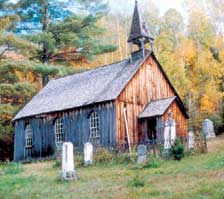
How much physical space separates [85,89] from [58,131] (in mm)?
3448

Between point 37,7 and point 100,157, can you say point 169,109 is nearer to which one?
point 100,157

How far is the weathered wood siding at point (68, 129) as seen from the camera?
2503 centimetres

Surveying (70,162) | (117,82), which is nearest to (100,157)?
(70,162)

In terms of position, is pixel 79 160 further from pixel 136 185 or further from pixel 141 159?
pixel 136 185

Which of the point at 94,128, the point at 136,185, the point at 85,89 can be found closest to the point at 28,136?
the point at 85,89

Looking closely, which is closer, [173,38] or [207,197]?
[207,197]

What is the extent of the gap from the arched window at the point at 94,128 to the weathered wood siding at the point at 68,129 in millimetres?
244

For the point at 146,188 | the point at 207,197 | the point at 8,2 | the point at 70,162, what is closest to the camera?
the point at 207,197

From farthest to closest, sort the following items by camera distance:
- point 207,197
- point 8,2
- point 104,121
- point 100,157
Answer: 1. point 8,2
2. point 104,121
3. point 100,157
4. point 207,197

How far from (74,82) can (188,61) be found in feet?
57.6

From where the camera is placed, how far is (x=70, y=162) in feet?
47.8

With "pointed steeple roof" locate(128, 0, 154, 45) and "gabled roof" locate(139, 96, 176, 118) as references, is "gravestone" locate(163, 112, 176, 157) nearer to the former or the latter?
"gabled roof" locate(139, 96, 176, 118)

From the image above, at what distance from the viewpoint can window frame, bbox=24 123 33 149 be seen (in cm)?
3023

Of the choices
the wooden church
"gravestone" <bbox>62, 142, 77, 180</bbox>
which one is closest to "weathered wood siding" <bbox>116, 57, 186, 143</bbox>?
the wooden church
